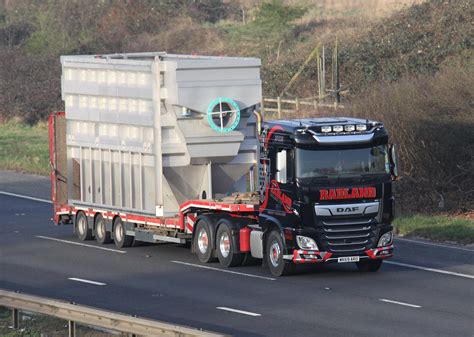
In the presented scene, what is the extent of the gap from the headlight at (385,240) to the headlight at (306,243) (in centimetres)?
124

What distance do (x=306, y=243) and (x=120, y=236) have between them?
633 cm

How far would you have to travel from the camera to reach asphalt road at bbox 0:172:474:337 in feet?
58.0

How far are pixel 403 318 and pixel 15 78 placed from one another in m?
49.4

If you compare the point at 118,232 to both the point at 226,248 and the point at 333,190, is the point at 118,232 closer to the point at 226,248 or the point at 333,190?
the point at 226,248

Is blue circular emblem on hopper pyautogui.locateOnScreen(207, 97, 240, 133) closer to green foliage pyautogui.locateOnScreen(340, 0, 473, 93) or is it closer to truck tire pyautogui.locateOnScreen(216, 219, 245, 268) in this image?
truck tire pyautogui.locateOnScreen(216, 219, 245, 268)

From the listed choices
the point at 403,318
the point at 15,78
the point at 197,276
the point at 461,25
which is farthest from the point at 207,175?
the point at 15,78

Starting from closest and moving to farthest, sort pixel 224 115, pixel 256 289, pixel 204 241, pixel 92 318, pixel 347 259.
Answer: pixel 92 318
pixel 256 289
pixel 347 259
pixel 204 241
pixel 224 115

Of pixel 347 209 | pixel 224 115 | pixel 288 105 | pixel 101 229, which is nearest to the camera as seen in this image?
pixel 347 209

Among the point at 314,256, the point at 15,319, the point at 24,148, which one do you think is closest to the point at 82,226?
the point at 314,256

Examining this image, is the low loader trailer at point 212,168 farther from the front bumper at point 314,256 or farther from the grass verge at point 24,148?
the grass verge at point 24,148

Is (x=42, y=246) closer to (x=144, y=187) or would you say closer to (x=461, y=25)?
(x=144, y=187)

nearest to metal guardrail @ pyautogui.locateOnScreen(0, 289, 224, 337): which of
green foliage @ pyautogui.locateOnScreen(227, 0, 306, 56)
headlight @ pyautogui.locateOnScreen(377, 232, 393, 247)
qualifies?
headlight @ pyautogui.locateOnScreen(377, 232, 393, 247)

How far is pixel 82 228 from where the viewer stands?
28.3m

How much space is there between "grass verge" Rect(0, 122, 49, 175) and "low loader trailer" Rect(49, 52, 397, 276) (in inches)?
593
